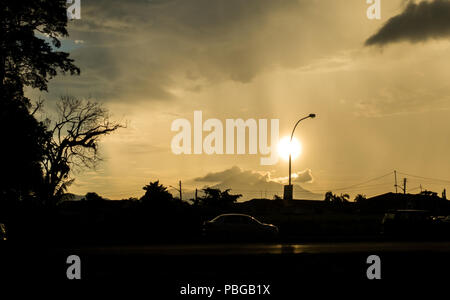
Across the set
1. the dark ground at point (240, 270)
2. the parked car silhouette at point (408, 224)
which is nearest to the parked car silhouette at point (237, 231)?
the parked car silhouette at point (408, 224)

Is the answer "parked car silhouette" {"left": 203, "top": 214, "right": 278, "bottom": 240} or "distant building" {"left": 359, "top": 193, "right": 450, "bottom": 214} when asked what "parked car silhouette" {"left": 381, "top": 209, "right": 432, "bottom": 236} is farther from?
"distant building" {"left": 359, "top": 193, "right": 450, "bottom": 214}

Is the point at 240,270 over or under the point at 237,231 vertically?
over

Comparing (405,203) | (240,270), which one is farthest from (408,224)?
(405,203)

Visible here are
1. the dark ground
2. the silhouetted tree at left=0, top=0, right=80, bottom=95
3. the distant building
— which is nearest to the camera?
the dark ground

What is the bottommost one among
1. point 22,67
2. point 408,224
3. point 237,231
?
point 237,231

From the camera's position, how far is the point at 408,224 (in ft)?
103

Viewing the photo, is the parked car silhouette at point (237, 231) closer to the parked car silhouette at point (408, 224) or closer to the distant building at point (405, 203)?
the parked car silhouette at point (408, 224)

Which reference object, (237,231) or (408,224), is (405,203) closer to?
(408,224)

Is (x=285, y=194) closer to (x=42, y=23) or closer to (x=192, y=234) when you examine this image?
(x=192, y=234)

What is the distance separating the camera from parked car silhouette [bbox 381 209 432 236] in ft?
102

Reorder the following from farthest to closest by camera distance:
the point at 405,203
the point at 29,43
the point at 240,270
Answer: the point at 405,203, the point at 29,43, the point at 240,270

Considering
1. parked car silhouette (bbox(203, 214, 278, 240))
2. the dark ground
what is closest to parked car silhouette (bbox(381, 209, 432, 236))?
parked car silhouette (bbox(203, 214, 278, 240))

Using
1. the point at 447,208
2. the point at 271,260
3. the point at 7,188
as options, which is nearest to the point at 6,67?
the point at 7,188

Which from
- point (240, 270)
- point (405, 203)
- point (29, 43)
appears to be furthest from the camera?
point (405, 203)
